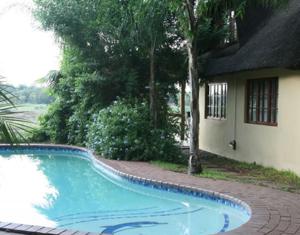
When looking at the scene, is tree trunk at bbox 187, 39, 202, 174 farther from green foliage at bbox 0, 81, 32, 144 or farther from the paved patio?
green foliage at bbox 0, 81, 32, 144

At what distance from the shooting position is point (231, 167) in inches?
420

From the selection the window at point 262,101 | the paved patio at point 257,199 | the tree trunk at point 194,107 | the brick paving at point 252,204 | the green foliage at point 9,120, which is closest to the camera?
the green foliage at point 9,120

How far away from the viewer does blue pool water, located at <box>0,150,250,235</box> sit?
20.8 feet

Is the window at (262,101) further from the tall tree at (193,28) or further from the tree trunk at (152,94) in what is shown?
the tree trunk at (152,94)

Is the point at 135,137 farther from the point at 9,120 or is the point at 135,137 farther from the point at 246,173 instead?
the point at 9,120

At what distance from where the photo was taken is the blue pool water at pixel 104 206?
6338 mm

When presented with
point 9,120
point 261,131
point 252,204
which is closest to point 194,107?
point 261,131

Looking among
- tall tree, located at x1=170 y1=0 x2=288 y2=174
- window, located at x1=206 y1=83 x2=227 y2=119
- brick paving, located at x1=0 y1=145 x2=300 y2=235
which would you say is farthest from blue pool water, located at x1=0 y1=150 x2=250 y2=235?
window, located at x1=206 y1=83 x2=227 y2=119

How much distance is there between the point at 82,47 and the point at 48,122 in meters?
4.03

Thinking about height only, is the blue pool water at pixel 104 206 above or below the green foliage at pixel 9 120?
below

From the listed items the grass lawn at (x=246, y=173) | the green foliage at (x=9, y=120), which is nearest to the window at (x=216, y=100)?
the grass lawn at (x=246, y=173)

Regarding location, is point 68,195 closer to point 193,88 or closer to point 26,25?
point 193,88

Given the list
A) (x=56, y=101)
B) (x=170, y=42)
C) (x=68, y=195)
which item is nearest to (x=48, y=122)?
(x=56, y=101)

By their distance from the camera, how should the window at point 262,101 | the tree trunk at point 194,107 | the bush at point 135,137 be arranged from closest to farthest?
the tree trunk at point 194,107, the window at point 262,101, the bush at point 135,137
